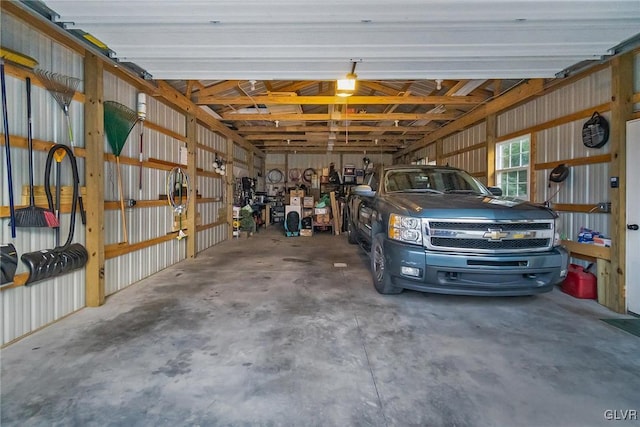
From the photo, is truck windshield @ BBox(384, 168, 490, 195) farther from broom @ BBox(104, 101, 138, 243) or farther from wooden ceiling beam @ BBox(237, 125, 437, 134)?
wooden ceiling beam @ BBox(237, 125, 437, 134)

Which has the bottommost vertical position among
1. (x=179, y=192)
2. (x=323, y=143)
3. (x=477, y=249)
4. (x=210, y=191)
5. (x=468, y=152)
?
(x=477, y=249)

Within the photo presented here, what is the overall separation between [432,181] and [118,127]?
4.09m

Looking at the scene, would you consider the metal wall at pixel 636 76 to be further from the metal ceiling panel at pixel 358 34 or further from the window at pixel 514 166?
the window at pixel 514 166

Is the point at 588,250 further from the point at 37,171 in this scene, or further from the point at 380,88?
the point at 37,171

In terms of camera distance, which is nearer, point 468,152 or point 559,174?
point 559,174

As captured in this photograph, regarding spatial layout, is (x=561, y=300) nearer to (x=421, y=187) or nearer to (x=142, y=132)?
(x=421, y=187)

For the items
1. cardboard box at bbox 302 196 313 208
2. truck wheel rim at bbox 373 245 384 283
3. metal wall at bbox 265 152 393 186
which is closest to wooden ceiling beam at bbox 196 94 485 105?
truck wheel rim at bbox 373 245 384 283

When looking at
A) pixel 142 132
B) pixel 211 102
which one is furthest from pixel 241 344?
pixel 211 102

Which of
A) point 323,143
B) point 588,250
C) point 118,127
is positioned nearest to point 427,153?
point 323,143

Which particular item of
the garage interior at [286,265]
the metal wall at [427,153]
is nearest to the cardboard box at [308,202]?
the metal wall at [427,153]

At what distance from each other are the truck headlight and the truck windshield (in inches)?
36.8

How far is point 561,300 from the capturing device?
3.53 metres

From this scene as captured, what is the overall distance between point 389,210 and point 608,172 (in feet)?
8.10

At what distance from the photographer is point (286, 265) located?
17.2 ft
